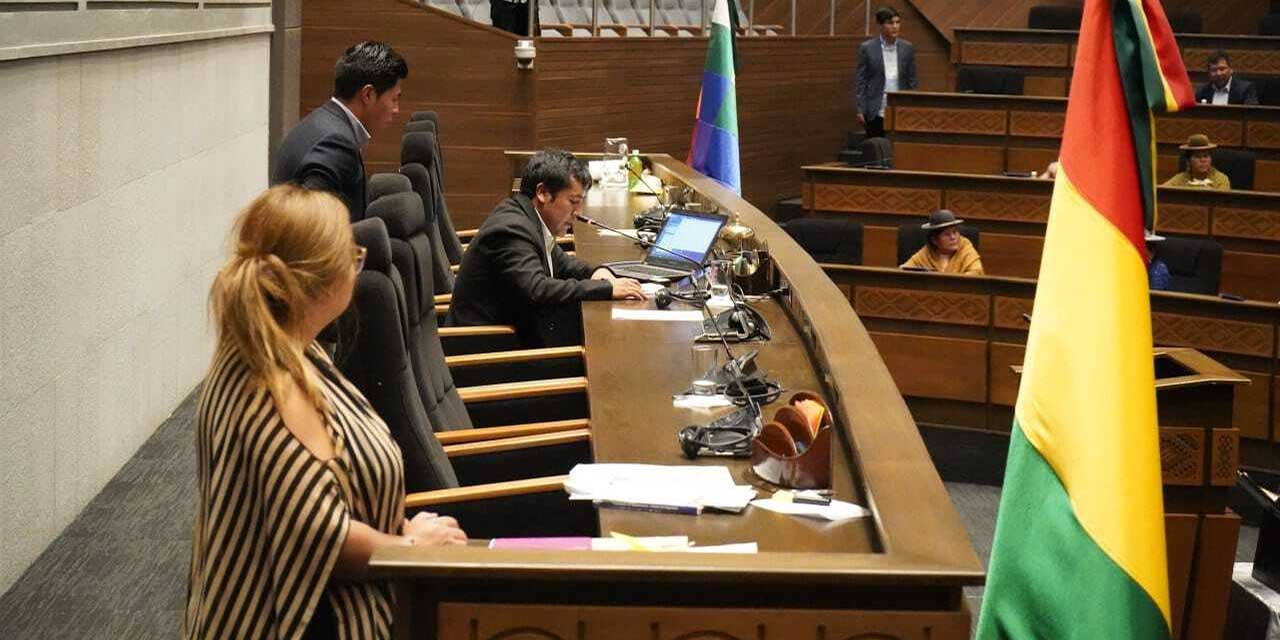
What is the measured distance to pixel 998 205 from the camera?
28.9 ft

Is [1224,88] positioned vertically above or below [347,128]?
above

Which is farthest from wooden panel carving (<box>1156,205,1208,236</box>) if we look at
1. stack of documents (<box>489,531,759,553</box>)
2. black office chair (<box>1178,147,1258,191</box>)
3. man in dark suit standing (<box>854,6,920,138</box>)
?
stack of documents (<box>489,531,759,553</box>)

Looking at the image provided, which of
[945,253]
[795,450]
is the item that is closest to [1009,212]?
[945,253]

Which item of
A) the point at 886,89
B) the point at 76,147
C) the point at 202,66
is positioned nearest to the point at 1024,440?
the point at 76,147

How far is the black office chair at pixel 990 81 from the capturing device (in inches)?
476

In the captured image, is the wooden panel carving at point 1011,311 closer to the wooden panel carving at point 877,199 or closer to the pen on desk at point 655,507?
the wooden panel carving at point 877,199

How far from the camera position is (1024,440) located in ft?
7.32

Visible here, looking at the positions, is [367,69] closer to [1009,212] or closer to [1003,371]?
[1003,371]

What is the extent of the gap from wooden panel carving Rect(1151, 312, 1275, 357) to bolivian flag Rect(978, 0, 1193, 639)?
4.39 m

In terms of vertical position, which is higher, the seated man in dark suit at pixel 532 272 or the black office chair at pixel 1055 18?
the black office chair at pixel 1055 18

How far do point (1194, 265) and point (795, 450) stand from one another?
5.49 m

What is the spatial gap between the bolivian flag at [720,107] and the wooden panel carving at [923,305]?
0.89m

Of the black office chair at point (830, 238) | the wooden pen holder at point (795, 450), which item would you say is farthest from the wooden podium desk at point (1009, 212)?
the wooden pen holder at point (795, 450)

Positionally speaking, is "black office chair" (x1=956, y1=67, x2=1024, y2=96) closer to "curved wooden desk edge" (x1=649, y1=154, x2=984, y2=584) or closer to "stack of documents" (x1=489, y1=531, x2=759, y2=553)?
"curved wooden desk edge" (x1=649, y1=154, x2=984, y2=584)
